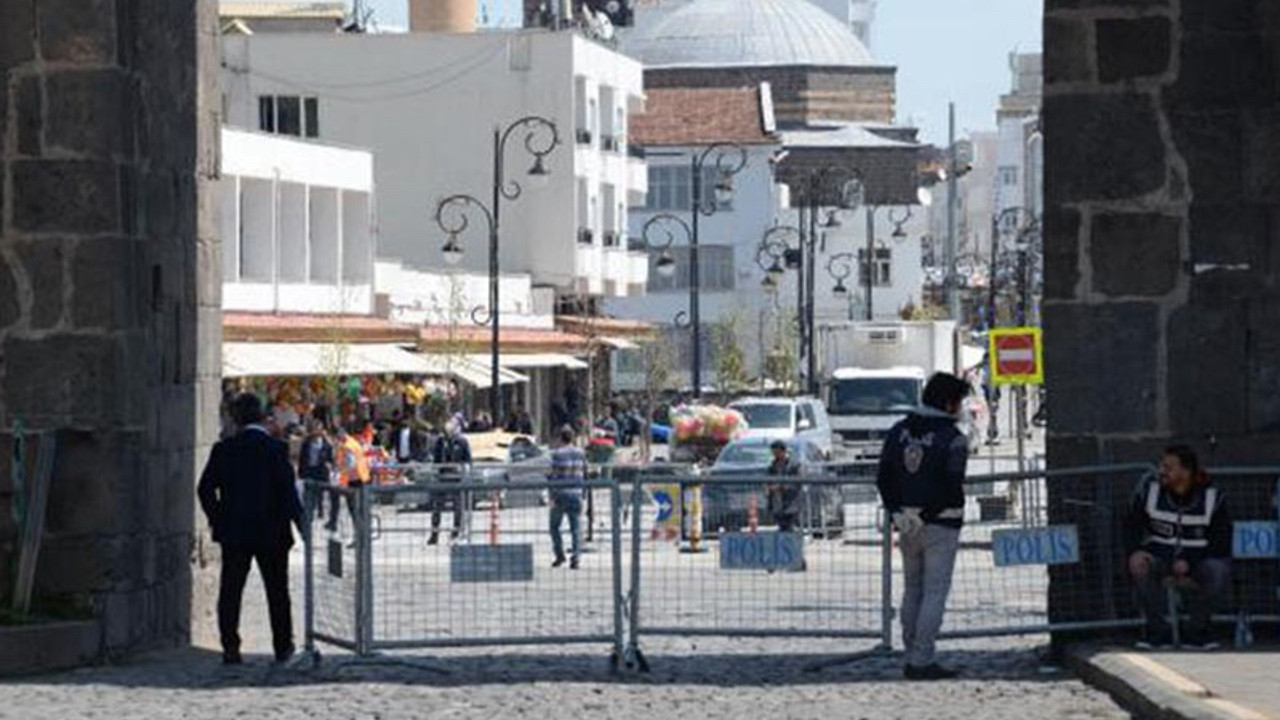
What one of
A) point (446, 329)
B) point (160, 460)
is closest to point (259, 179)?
point (446, 329)

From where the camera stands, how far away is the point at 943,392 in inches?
801

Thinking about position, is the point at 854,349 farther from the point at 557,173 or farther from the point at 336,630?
the point at 336,630

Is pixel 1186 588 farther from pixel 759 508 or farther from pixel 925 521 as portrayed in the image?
pixel 759 508

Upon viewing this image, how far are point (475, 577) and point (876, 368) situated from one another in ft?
153

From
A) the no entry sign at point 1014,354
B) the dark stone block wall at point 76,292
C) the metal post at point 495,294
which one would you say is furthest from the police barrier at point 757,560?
the metal post at point 495,294

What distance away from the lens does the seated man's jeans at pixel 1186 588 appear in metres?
20.3

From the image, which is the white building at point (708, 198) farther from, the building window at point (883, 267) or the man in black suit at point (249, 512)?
the man in black suit at point (249, 512)

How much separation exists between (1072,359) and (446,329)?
52576 mm

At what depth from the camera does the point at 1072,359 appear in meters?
21.2

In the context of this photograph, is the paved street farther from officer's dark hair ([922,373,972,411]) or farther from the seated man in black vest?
officer's dark hair ([922,373,972,411])

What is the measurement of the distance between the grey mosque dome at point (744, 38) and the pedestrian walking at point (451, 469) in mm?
89421

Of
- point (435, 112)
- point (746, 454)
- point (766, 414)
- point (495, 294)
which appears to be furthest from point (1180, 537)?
point (435, 112)

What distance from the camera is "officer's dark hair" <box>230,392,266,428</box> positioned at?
21.7m

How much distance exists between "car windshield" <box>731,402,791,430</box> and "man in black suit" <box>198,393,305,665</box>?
39.3 meters
